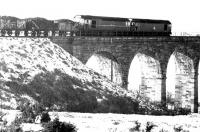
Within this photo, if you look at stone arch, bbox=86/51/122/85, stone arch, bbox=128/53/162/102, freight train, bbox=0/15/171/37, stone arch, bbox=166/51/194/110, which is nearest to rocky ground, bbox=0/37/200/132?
stone arch, bbox=86/51/122/85

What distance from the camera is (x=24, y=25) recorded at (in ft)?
103

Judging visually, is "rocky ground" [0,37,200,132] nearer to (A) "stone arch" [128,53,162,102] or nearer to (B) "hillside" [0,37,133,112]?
(B) "hillside" [0,37,133,112]

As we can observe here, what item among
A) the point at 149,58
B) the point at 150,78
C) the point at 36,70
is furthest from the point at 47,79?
the point at 150,78

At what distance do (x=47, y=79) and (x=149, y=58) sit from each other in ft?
43.2

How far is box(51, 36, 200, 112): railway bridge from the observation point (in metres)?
29.5

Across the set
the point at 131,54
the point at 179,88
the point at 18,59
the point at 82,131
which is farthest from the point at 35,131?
the point at 179,88

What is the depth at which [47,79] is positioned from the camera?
898 inches

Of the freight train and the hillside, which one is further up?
the freight train

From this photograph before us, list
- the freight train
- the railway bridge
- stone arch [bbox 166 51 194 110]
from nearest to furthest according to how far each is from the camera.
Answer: the railway bridge, the freight train, stone arch [bbox 166 51 194 110]

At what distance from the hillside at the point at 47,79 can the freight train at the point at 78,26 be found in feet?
11.6

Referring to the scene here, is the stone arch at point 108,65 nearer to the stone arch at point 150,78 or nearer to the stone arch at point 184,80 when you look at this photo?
the stone arch at point 150,78

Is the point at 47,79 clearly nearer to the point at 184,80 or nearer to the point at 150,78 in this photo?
the point at 150,78

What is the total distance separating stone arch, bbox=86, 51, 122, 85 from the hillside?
2.94m

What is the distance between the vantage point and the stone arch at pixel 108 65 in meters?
31.0
